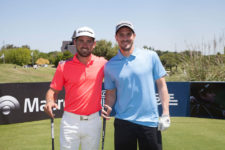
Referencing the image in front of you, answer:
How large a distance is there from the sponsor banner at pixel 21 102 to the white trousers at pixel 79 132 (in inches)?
199

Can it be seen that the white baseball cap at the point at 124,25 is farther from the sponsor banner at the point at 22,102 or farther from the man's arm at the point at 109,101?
the sponsor banner at the point at 22,102

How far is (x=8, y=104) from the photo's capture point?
6.95 m

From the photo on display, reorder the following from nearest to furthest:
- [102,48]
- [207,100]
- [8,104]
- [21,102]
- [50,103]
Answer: [50,103] < [8,104] < [21,102] < [207,100] < [102,48]

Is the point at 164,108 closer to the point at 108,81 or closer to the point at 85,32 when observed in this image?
the point at 108,81

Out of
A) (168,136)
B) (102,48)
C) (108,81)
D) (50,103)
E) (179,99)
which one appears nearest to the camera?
(108,81)

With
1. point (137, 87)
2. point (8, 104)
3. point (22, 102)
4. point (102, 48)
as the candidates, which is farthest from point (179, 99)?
point (102, 48)

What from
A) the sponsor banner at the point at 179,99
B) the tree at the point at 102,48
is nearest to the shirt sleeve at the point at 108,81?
the sponsor banner at the point at 179,99

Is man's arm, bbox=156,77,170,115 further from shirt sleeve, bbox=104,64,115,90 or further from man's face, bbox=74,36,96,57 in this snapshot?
A: man's face, bbox=74,36,96,57

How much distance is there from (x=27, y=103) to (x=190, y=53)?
779 centimetres

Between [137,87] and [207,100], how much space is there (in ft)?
21.5

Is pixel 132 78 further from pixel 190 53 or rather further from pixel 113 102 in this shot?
pixel 190 53

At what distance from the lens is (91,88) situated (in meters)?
2.72

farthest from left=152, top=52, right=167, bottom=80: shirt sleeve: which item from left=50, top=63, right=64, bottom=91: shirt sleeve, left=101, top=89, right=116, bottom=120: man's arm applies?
left=50, top=63, right=64, bottom=91: shirt sleeve

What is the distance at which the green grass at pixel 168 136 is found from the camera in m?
4.79
